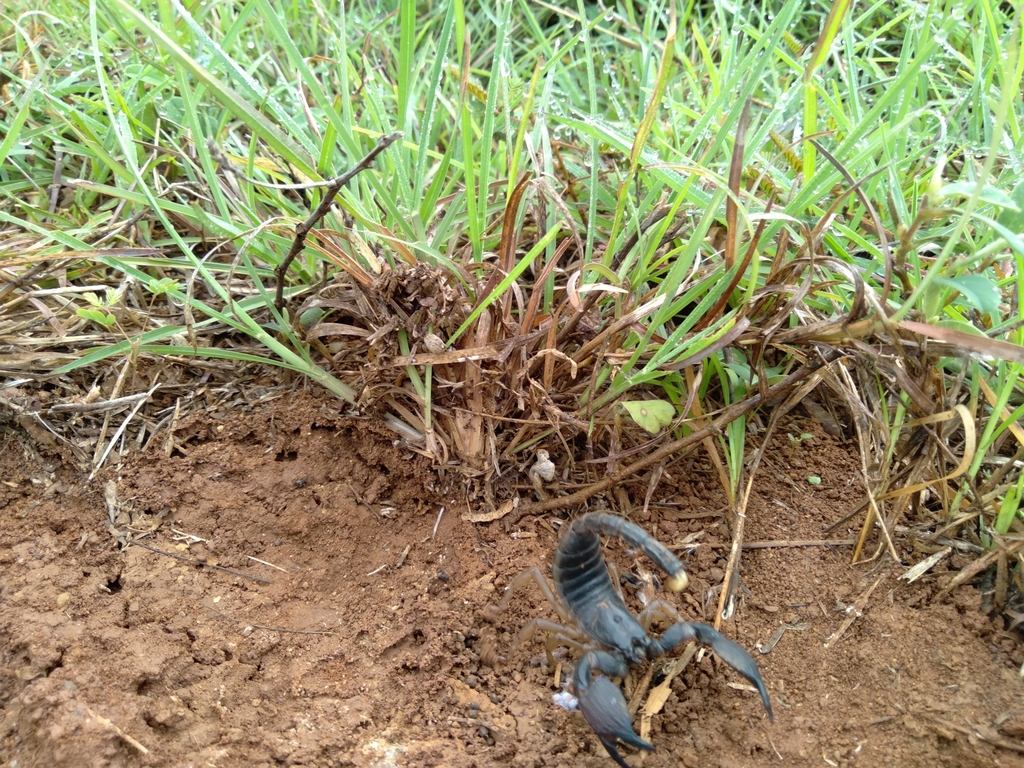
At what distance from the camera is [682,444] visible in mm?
2092

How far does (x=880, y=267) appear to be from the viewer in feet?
7.27

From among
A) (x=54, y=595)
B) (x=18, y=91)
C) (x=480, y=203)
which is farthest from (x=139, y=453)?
(x=18, y=91)

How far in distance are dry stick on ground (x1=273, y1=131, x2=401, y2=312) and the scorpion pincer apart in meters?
1.04

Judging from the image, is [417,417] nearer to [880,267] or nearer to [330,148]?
[330,148]

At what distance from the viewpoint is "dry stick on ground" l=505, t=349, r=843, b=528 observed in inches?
81.2

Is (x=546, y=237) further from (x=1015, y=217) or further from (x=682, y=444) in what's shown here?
(x=1015, y=217)

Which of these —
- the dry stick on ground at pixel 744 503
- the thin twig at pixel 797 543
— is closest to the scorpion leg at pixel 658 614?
the dry stick on ground at pixel 744 503

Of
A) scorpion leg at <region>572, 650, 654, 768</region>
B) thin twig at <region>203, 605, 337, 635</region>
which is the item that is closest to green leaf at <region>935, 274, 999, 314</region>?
scorpion leg at <region>572, 650, 654, 768</region>

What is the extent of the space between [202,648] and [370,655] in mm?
428

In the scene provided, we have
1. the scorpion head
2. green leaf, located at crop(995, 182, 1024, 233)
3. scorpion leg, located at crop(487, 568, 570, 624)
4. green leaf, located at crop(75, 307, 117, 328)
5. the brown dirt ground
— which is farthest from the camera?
green leaf, located at crop(75, 307, 117, 328)

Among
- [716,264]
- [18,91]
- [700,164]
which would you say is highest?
[700,164]

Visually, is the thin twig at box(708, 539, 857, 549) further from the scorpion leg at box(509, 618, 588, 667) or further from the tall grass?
the scorpion leg at box(509, 618, 588, 667)

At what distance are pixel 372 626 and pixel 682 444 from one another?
1017mm

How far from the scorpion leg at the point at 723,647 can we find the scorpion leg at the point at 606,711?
8.4 inches
